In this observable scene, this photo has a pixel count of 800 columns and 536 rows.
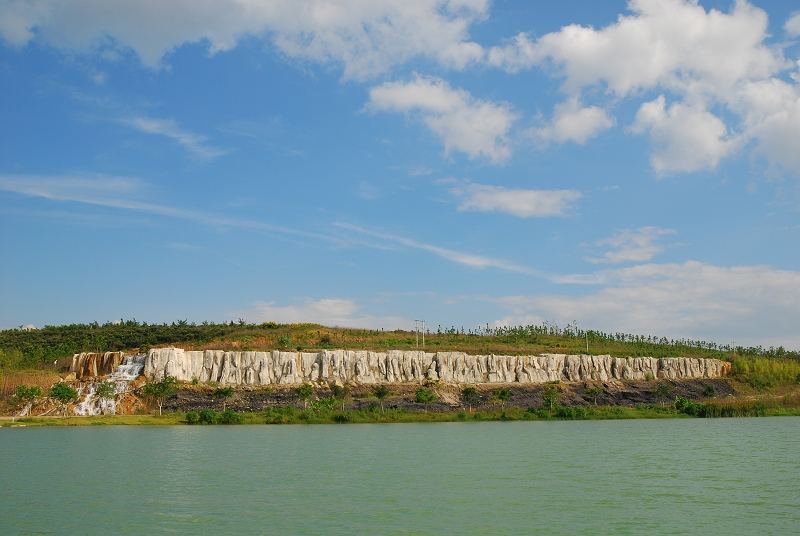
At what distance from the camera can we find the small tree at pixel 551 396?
227 feet

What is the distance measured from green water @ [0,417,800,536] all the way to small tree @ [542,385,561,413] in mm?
27991

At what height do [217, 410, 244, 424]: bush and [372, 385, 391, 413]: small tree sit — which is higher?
[372, 385, 391, 413]: small tree

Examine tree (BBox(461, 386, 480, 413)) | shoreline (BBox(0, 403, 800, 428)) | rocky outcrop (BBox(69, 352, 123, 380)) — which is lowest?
shoreline (BBox(0, 403, 800, 428))

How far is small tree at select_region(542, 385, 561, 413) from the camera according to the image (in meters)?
69.2

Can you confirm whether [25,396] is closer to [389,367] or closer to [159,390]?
[159,390]

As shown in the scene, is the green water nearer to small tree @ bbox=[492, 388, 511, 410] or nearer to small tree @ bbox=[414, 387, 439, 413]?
small tree @ bbox=[414, 387, 439, 413]

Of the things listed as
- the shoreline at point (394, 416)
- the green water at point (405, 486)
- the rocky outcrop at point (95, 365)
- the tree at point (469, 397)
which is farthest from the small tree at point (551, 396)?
the rocky outcrop at point (95, 365)

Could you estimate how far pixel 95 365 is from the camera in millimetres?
70062

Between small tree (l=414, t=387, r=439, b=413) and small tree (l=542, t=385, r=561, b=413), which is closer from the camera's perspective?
small tree (l=414, t=387, r=439, b=413)

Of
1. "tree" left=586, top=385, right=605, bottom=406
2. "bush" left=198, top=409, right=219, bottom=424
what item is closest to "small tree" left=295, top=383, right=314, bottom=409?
"bush" left=198, top=409, right=219, bottom=424

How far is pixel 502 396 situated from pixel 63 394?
38.0 m

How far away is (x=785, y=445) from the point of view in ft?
118

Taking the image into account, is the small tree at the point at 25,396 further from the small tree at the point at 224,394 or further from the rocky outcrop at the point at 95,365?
the small tree at the point at 224,394

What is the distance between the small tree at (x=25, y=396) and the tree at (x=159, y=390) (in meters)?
8.45
